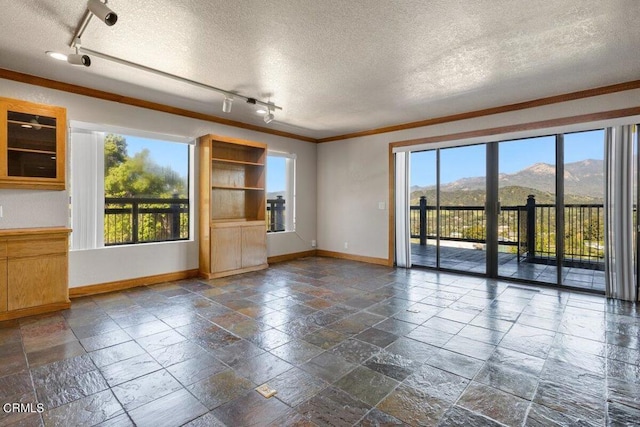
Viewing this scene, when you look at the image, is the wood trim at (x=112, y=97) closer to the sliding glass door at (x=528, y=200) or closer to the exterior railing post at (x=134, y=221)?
the exterior railing post at (x=134, y=221)

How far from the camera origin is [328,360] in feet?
7.84

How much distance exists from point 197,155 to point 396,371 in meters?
4.36

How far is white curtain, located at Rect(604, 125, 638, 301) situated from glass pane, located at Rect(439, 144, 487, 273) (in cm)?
148

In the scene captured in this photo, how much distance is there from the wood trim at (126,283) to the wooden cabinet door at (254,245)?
0.84 m

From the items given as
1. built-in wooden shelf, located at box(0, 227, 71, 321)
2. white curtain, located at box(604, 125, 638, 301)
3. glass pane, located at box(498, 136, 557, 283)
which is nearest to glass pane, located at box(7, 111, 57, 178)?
built-in wooden shelf, located at box(0, 227, 71, 321)

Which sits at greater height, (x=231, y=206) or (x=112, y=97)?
(x=112, y=97)

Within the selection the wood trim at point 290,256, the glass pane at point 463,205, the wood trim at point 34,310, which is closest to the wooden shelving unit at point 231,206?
the wood trim at point 290,256

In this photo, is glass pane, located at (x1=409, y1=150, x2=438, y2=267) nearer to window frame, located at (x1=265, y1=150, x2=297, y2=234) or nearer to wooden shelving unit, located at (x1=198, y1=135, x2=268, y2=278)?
window frame, located at (x1=265, y1=150, x2=297, y2=234)

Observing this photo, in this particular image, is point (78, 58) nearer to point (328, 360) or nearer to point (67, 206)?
point (67, 206)

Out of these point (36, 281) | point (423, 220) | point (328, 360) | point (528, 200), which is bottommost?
point (328, 360)

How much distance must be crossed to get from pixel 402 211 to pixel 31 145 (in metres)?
5.21

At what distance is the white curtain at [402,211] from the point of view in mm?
5711

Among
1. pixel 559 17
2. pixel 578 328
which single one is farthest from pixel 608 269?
pixel 559 17

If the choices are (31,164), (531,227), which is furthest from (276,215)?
(531,227)
